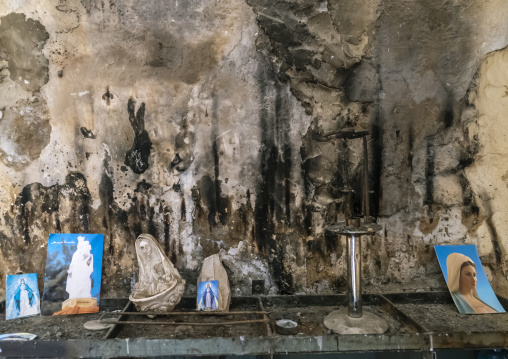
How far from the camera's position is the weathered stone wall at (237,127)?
265 centimetres

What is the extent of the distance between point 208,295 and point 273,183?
3.15 feet

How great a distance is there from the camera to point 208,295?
2.49m

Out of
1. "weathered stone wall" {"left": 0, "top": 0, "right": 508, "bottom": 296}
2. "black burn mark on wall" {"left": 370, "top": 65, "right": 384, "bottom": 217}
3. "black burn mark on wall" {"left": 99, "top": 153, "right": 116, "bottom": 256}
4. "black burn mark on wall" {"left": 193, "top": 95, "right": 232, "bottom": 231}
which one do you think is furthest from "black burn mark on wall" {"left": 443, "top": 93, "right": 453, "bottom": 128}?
"black burn mark on wall" {"left": 99, "top": 153, "right": 116, "bottom": 256}

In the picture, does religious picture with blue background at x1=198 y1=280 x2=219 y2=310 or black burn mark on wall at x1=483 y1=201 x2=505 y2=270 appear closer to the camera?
religious picture with blue background at x1=198 y1=280 x2=219 y2=310

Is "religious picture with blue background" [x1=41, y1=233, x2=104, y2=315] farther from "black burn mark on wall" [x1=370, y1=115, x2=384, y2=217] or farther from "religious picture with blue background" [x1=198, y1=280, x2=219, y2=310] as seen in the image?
"black burn mark on wall" [x1=370, y1=115, x2=384, y2=217]

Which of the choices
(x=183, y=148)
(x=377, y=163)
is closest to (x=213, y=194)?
(x=183, y=148)

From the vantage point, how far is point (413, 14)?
2666 millimetres

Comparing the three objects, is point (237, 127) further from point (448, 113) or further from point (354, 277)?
point (448, 113)

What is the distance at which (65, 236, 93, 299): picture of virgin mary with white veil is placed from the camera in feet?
8.47

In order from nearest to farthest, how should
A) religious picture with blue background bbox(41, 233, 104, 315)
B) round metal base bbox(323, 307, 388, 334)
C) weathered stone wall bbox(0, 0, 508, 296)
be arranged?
1. round metal base bbox(323, 307, 388, 334)
2. religious picture with blue background bbox(41, 233, 104, 315)
3. weathered stone wall bbox(0, 0, 508, 296)

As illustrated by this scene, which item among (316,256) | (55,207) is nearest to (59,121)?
(55,207)

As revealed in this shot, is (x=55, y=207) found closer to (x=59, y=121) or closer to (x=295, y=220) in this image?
(x=59, y=121)

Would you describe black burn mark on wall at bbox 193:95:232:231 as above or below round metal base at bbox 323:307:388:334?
above

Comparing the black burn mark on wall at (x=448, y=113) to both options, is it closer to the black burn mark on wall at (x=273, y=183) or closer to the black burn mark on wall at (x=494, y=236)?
the black burn mark on wall at (x=494, y=236)
